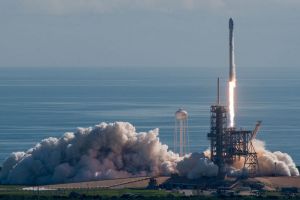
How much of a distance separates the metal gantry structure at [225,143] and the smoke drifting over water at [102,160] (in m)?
1.63

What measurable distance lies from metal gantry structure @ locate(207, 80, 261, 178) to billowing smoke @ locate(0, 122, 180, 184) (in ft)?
13.0

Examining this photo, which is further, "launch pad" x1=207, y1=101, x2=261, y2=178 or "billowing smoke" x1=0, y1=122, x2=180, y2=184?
"billowing smoke" x1=0, y1=122, x2=180, y2=184

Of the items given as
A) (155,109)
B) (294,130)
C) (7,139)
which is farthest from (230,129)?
(155,109)

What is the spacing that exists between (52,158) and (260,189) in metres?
17.8

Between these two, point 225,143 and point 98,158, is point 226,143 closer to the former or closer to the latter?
point 225,143

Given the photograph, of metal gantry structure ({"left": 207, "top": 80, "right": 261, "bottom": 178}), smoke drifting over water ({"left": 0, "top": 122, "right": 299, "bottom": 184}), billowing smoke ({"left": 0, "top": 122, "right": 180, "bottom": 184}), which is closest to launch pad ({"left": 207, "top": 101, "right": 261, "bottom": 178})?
metal gantry structure ({"left": 207, "top": 80, "right": 261, "bottom": 178})

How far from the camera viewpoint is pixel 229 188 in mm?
95812

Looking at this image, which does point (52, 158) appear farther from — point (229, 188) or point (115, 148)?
point (229, 188)

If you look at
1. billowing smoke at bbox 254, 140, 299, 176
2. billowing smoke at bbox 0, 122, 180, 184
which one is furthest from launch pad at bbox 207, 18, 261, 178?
billowing smoke at bbox 0, 122, 180, 184

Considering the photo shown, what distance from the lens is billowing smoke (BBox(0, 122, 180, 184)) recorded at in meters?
102

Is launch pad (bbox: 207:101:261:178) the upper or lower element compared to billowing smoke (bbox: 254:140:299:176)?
upper

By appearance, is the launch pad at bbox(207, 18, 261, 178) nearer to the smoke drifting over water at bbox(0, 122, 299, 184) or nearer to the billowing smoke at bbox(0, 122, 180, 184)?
the smoke drifting over water at bbox(0, 122, 299, 184)

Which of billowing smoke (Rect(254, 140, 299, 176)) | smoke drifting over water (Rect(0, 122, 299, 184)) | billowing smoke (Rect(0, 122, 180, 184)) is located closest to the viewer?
smoke drifting over water (Rect(0, 122, 299, 184))

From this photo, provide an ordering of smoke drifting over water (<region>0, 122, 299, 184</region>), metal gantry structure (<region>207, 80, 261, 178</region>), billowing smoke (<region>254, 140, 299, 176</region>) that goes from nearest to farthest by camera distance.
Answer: metal gantry structure (<region>207, 80, 261, 178</region>) < smoke drifting over water (<region>0, 122, 299, 184</region>) < billowing smoke (<region>254, 140, 299, 176</region>)
